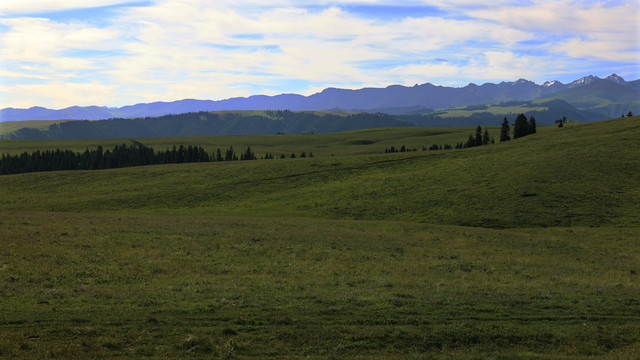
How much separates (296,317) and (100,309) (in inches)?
280

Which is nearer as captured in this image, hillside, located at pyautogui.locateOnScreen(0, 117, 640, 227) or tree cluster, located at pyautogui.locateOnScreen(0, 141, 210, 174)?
hillside, located at pyautogui.locateOnScreen(0, 117, 640, 227)

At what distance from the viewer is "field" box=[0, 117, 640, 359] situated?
546 inches

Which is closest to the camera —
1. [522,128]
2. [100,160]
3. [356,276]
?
[356,276]

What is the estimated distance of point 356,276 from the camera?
2416 cm

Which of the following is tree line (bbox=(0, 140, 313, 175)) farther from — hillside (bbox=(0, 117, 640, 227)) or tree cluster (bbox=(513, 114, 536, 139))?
tree cluster (bbox=(513, 114, 536, 139))

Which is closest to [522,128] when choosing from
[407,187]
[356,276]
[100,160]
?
[407,187]

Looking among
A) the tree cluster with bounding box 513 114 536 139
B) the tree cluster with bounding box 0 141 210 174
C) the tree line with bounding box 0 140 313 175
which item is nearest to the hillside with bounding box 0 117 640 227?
the tree cluster with bounding box 513 114 536 139

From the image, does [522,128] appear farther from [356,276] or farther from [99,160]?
[99,160]

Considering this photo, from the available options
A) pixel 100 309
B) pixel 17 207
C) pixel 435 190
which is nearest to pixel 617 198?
pixel 435 190

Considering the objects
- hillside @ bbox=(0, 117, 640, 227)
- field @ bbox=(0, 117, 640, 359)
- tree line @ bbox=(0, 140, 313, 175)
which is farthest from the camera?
tree line @ bbox=(0, 140, 313, 175)

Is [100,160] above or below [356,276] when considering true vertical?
above

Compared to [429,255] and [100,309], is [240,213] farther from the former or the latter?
[100,309]

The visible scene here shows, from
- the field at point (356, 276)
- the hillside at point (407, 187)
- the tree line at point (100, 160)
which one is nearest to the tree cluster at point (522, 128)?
the hillside at point (407, 187)

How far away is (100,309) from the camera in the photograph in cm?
1650
